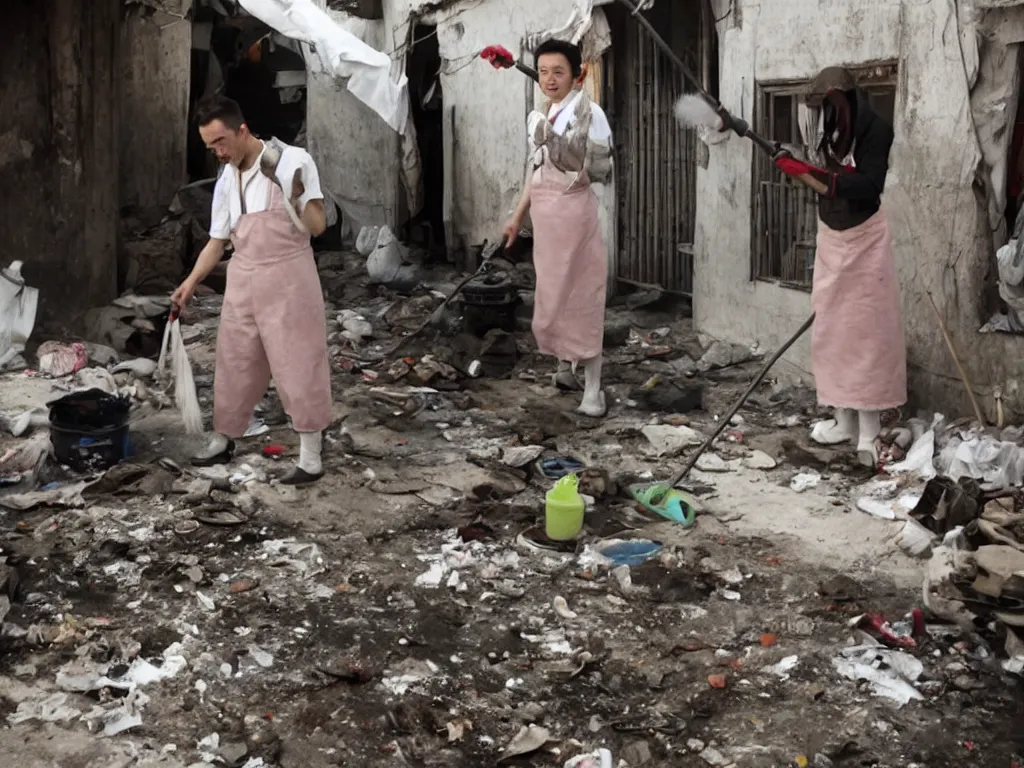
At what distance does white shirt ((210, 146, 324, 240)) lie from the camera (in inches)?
223

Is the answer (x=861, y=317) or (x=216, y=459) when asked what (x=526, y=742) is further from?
(x=861, y=317)

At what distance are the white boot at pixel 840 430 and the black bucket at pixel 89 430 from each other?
11.9ft

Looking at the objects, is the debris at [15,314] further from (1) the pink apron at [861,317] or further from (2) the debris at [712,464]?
(1) the pink apron at [861,317]

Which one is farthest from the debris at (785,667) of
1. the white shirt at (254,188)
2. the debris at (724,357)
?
the debris at (724,357)

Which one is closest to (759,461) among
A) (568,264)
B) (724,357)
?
(568,264)

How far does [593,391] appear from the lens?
7.48 meters

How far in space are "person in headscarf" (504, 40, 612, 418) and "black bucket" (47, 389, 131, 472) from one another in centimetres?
239

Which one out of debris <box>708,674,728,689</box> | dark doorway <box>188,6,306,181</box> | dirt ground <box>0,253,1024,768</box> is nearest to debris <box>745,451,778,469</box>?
dirt ground <box>0,253,1024,768</box>

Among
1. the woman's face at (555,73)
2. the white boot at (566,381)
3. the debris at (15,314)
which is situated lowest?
the white boot at (566,381)

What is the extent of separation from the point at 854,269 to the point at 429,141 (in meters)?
9.16

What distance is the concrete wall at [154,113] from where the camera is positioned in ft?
41.0

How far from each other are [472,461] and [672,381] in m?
1.88

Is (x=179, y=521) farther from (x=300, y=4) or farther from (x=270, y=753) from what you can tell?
(x=300, y=4)

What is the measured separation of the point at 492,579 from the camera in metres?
4.97
